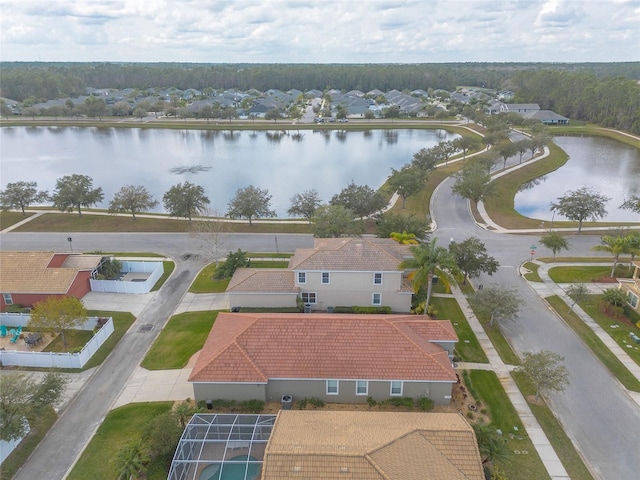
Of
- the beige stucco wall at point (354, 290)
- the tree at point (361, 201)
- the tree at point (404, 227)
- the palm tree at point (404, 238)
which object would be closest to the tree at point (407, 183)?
the tree at point (361, 201)

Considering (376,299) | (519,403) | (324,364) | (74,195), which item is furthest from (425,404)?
(74,195)

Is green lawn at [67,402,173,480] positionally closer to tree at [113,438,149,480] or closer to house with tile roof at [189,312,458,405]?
tree at [113,438,149,480]

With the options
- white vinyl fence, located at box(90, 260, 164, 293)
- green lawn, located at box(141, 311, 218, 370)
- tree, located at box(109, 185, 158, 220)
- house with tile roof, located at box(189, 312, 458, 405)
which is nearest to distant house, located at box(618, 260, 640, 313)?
house with tile roof, located at box(189, 312, 458, 405)

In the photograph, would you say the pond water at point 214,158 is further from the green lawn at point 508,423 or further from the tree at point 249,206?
the green lawn at point 508,423

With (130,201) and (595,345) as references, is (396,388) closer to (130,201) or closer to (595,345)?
(595,345)

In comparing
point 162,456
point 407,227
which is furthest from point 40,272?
point 407,227

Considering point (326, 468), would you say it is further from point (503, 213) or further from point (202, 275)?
point (503, 213)
